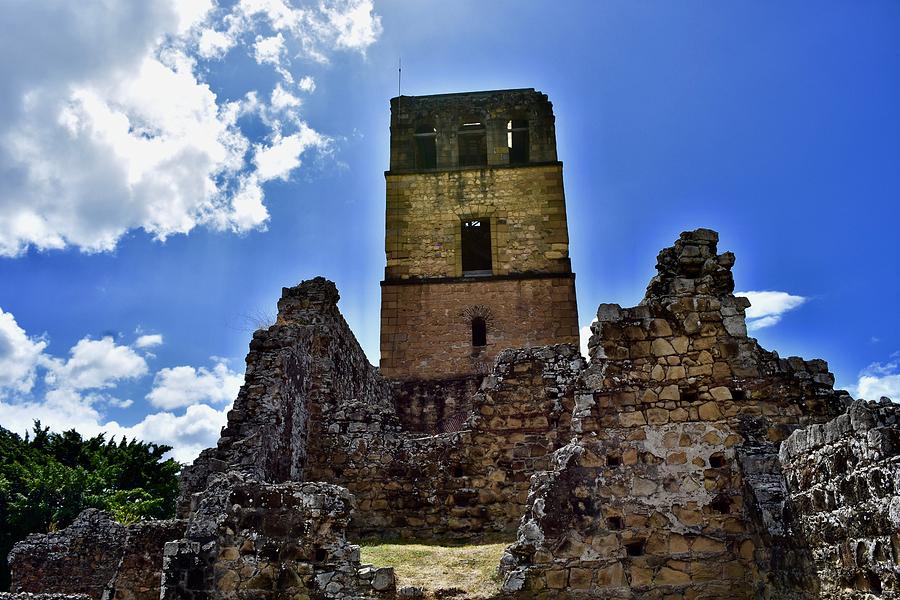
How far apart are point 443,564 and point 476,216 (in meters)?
14.1

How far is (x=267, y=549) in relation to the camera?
5.95 meters

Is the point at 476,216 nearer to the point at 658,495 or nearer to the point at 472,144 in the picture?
the point at 472,144

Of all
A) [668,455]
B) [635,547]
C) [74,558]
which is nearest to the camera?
[635,547]

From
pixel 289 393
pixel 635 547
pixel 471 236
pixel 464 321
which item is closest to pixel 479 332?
pixel 464 321

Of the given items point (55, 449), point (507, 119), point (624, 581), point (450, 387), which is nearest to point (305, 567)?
point (624, 581)

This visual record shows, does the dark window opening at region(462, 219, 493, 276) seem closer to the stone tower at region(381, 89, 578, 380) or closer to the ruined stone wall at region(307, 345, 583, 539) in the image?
the stone tower at region(381, 89, 578, 380)

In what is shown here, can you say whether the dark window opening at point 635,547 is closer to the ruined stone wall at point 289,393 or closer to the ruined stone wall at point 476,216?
the ruined stone wall at point 289,393

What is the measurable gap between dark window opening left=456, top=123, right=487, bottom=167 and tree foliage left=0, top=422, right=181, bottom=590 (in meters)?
13.3

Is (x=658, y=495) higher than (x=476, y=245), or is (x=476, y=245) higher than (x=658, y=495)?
(x=476, y=245)

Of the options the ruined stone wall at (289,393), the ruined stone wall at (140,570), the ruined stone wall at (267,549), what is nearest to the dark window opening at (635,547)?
the ruined stone wall at (267,549)

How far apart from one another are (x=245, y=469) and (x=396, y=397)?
7272 millimetres

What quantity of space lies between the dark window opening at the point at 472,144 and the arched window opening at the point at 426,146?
2.55ft

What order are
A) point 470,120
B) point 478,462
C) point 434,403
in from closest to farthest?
1. point 478,462
2. point 434,403
3. point 470,120

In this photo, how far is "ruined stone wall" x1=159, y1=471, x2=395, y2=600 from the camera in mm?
→ 5820
